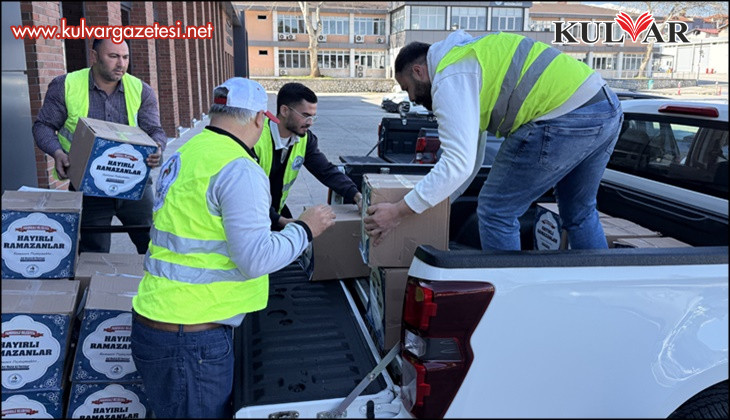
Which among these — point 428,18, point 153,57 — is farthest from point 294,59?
point 153,57

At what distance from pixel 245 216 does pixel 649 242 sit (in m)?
1.87

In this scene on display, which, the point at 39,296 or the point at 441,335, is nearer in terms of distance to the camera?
the point at 441,335

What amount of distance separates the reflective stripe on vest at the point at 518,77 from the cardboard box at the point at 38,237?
2.23m

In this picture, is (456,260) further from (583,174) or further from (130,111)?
(130,111)

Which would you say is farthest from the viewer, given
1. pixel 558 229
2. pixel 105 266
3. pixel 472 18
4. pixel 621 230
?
pixel 472 18

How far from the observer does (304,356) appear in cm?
247

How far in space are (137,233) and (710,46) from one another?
392 centimetres

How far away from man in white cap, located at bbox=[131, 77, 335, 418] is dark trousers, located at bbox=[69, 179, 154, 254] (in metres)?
1.97

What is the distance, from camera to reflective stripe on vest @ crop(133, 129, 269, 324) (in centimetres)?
208

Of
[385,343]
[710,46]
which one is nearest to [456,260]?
[385,343]

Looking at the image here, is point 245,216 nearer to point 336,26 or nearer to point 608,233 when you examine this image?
point 608,233

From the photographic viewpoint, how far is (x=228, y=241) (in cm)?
206

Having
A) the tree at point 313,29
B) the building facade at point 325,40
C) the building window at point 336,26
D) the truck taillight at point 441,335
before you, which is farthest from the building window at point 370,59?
the truck taillight at point 441,335

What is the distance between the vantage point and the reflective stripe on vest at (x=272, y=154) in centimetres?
365
